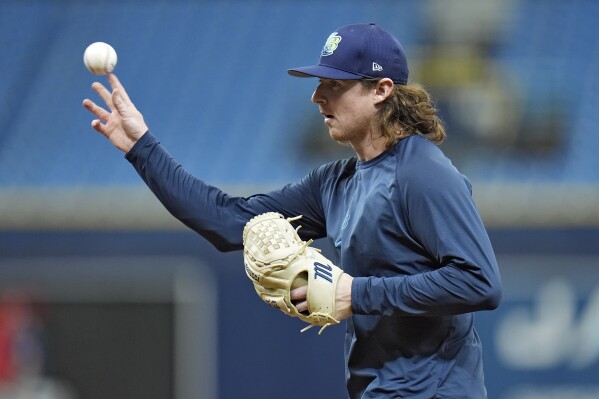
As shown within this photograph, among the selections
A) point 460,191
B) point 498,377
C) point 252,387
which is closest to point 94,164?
point 252,387

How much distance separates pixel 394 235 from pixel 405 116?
405mm

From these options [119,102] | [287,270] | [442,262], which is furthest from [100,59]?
[442,262]

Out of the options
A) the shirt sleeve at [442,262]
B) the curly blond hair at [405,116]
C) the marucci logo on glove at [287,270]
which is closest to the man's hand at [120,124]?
the marucci logo on glove at [287,270]

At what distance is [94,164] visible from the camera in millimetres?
8141

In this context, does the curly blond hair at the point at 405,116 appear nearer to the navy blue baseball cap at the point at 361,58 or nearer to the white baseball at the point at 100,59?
the navy blue baseball cap at the point at 361,58

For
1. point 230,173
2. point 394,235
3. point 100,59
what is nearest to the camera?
point 394,235

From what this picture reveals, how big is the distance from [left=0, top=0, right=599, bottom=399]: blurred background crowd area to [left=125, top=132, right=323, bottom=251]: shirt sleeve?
3.03 metres

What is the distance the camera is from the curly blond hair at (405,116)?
316 cm

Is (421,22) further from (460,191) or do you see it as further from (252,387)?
(460,191)

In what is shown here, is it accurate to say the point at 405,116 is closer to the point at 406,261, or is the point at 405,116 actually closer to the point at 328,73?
the point at 328,73

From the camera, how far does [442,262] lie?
291cm

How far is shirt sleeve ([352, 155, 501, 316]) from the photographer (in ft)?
9.34

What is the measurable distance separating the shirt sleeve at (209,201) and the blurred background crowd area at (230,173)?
3025mm

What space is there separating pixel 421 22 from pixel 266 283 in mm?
6195
